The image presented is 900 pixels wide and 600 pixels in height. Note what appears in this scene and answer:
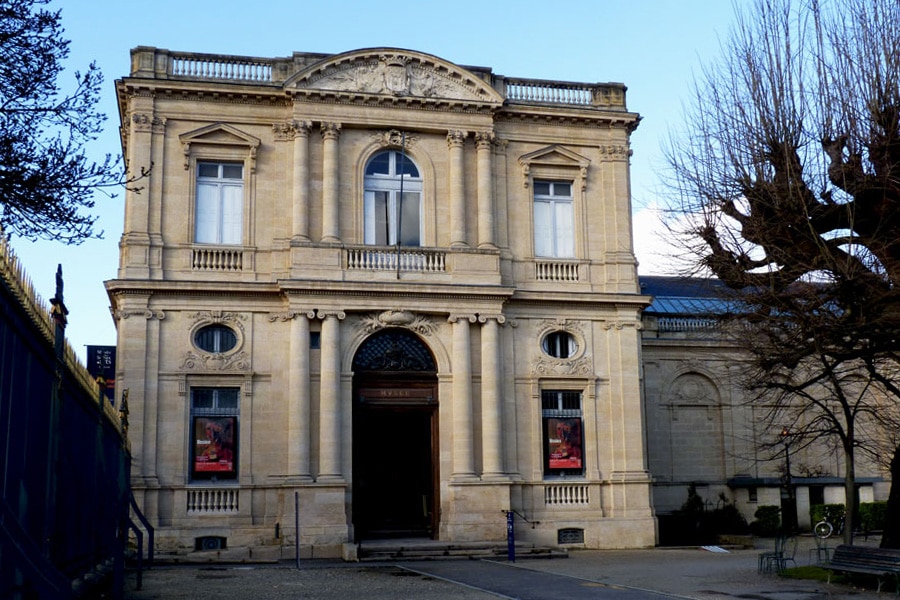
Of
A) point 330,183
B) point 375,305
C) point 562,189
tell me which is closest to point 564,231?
point 562,189

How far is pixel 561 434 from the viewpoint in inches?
1106

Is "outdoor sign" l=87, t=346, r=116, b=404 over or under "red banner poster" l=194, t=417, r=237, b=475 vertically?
over

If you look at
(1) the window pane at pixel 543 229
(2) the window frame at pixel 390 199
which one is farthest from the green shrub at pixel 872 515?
(2) the window frame at pixel 390 199

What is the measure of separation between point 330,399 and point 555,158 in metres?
9.40

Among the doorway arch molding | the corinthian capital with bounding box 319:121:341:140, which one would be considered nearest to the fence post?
the doorway arch molding

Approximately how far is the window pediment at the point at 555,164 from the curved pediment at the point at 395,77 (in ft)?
6.47

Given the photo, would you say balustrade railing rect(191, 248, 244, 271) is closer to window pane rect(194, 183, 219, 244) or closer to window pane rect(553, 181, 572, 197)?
window pane rect(194, 183, 219, 244)

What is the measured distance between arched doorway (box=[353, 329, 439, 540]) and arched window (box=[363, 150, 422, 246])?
2.69m

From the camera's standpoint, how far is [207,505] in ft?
84.1

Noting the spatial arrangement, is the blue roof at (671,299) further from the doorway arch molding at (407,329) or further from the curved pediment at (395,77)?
the curved pediment at (395,77)

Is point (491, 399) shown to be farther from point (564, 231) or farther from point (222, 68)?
point (222, 68)

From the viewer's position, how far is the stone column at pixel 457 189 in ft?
91.8

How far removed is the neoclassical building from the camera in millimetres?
25969

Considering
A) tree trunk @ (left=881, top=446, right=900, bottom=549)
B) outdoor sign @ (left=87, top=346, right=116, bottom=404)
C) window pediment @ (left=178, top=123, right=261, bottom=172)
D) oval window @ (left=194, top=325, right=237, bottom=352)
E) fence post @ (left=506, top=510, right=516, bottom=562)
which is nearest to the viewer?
tree trunk @ (left=881, top=446, right=900, bottom=549)
